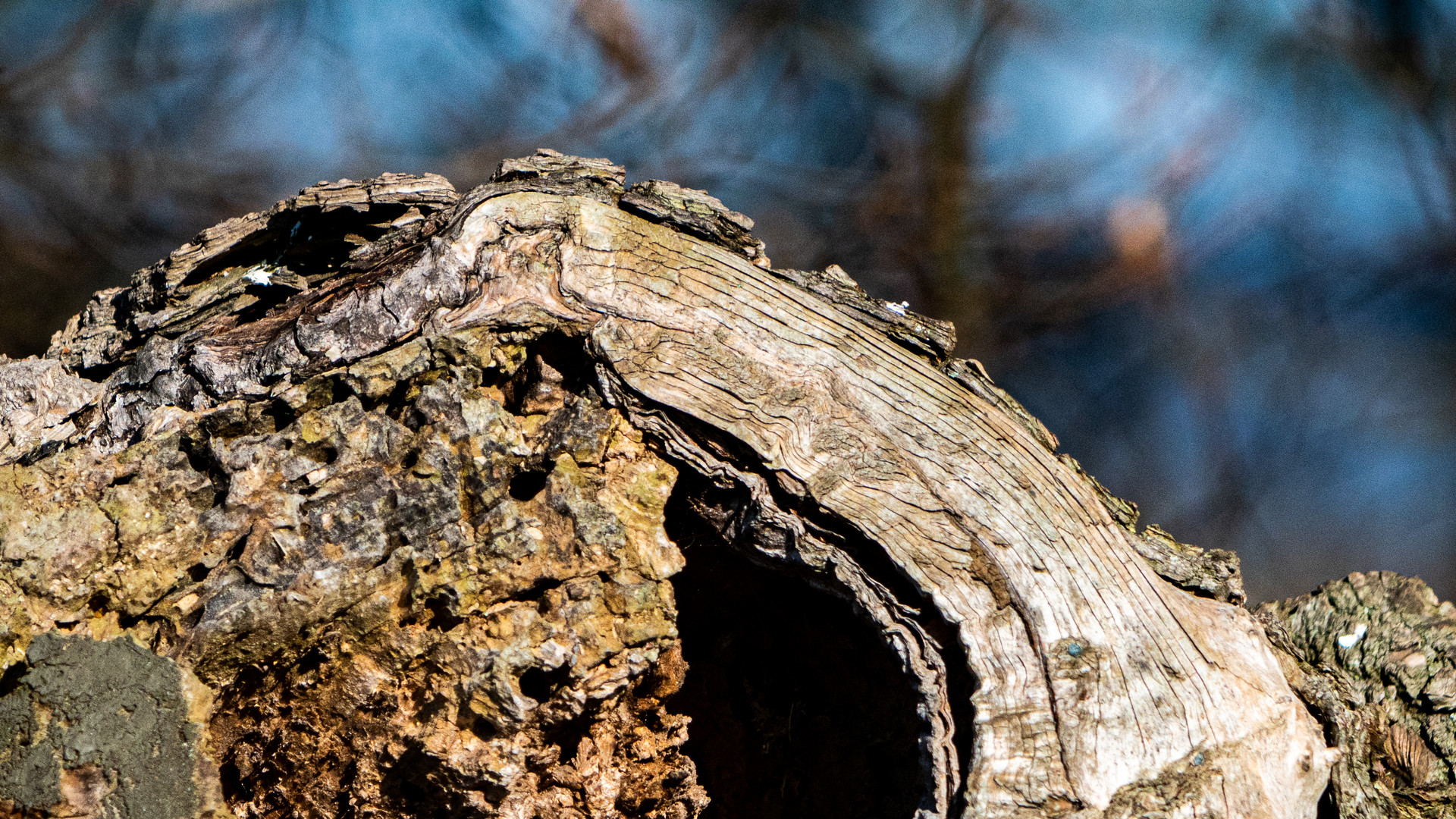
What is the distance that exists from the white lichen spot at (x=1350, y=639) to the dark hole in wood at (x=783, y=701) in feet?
1.62

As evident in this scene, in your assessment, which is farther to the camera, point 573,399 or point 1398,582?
point 1398,582

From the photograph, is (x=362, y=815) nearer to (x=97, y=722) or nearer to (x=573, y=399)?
(x=97, y=722)

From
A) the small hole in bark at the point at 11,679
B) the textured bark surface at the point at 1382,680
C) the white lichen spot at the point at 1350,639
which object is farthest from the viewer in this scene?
the white lichen spot at the point at 1350,639

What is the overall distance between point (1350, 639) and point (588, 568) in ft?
2.66

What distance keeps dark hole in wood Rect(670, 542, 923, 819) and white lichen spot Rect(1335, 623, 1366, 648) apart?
1.62 ft

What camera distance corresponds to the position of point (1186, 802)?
0.68 m

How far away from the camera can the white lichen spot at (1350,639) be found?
888 mm

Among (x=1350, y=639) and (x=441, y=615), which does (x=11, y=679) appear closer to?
(x=441, y=615)

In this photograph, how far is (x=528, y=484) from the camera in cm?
74

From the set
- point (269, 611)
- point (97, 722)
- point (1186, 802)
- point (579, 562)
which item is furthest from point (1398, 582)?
point (97, 722)

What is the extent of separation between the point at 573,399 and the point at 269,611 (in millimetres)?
300

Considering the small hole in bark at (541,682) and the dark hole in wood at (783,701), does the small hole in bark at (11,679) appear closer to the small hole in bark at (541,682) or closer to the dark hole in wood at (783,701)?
the small hole in bark at (541,682)

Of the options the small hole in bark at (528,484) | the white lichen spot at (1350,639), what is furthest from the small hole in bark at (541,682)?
the white lichen spot at (1350,639)

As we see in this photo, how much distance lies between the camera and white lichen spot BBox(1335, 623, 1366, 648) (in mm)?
888
